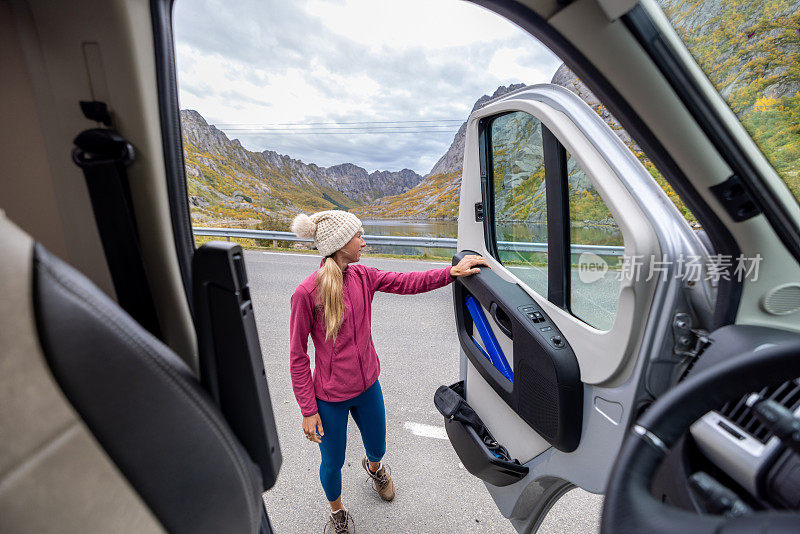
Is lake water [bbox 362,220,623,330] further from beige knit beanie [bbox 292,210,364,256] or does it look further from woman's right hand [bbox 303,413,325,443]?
woman's right hand [bbox 303,413,325,443]

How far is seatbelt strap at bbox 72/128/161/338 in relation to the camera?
0.92 m

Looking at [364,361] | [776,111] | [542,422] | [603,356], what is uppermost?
[776,111]

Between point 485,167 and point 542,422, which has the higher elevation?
point 485,167

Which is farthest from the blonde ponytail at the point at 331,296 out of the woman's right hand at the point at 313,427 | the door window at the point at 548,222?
the door window at the point at 548,222

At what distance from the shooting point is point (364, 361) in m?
1.93

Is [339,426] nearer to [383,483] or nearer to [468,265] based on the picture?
[383,483]

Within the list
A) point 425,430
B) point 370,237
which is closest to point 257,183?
point 370,237

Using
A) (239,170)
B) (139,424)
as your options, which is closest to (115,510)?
(139,424)

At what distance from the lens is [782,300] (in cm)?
89

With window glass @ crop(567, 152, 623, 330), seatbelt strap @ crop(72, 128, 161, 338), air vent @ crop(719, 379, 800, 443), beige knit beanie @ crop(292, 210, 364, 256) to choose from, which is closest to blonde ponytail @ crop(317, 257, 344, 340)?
beige knit beanie @ crop(292, 210, 364, 256)

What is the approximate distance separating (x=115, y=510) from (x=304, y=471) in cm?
200

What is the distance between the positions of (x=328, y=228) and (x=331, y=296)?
0.35 meters

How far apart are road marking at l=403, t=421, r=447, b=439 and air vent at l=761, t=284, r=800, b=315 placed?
2.29 metres

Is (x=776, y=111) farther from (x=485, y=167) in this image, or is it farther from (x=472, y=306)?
(x=472, y=306)
